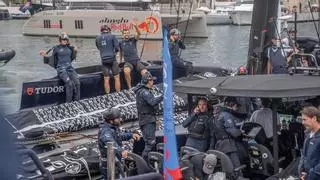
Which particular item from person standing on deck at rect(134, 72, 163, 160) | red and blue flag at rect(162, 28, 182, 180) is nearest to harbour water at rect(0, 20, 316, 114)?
person standing on deck at rect(134, 72, 163, 160)

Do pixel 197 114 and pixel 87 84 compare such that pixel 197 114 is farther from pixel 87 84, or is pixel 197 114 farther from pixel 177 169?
pixel 87 84

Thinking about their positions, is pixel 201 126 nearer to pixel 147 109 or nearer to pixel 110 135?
pixel 110 135

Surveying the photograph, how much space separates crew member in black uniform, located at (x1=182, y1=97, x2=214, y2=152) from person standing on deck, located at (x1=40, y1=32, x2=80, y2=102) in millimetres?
5529

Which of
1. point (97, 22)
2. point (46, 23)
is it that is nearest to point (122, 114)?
point (97, 22)

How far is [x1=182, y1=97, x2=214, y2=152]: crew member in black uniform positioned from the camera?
813 centimetres

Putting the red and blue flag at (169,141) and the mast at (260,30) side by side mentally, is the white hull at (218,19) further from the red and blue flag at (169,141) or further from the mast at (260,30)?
the red and blue flag at (169,141)

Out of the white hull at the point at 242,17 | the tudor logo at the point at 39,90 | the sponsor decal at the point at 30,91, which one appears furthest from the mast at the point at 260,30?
the white hull at the point at 242,17

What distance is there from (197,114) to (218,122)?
1.75 feet

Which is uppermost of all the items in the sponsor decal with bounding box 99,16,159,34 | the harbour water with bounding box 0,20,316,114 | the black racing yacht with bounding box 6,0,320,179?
the black racing yacht with bounding box 6,0,320,179

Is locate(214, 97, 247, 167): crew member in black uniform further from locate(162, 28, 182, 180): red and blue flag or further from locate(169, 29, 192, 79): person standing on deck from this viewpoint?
locate(169, 29, 192, 79): person standing on deck

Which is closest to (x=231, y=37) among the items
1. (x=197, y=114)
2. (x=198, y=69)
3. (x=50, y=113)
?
(x=198, y=69)

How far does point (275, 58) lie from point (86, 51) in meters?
31.3

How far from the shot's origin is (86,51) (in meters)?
43.5

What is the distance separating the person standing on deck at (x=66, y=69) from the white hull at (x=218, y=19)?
57.7 metres
